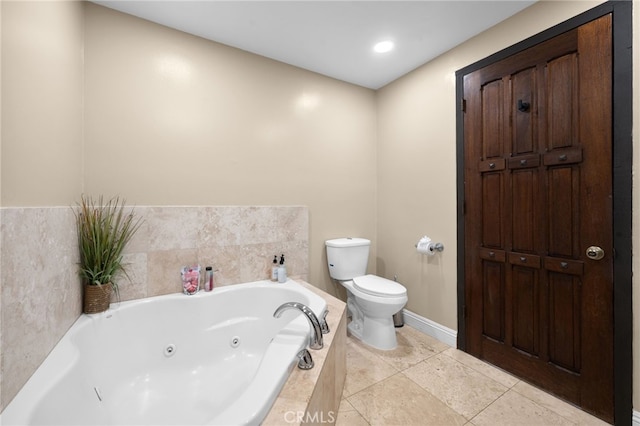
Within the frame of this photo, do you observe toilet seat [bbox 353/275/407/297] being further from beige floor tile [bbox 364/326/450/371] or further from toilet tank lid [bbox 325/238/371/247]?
beige floor tile [bbox 364/326/450/371]

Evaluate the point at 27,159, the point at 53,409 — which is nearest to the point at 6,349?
the point at 53,409

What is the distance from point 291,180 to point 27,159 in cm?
156

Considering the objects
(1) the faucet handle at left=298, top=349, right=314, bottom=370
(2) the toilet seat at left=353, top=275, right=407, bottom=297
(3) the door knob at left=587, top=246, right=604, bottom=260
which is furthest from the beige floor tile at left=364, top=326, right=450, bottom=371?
(3) the door knob at left=587, top=246, right=604, bottom=260

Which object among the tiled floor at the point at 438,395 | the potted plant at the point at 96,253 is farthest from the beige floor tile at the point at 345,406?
the potted plant at the point at 96,253

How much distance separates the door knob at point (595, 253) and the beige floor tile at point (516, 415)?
0.87m

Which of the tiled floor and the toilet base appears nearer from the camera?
the tiled floor

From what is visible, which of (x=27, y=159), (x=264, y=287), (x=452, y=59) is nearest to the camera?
(x=27, y=159)

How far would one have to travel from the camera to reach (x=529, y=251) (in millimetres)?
1661

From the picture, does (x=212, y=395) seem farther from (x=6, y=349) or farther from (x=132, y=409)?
(x=6, y=349)

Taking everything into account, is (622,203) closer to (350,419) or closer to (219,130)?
(350,419)

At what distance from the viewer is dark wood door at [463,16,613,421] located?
1.37m

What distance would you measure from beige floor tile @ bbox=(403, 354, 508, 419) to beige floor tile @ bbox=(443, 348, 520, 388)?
0.14ft

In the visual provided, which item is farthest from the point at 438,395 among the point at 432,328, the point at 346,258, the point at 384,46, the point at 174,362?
the point at 384,46

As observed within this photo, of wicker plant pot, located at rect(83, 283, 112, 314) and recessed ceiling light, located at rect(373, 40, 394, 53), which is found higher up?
recessed ceiling light, located at rect(373, 40, 394, 53)
